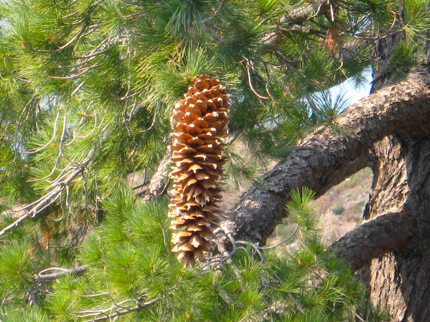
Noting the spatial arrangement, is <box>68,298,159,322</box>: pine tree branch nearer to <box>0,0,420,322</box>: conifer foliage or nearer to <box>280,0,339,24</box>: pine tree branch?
<box>0,0,420,322</box>: conifer foliage

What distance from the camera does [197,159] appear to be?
1282 millimetres

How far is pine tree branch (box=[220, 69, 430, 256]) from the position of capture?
78.3 inches

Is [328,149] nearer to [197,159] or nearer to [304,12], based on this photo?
[304,12]

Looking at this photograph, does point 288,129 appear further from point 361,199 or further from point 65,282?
point 361,199

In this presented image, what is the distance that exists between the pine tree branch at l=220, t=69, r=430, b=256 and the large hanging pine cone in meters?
0.61

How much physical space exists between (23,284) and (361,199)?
17313 mm

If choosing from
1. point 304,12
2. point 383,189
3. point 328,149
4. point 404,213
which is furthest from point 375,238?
point 304,12

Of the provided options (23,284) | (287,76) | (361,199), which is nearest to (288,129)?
(287,76)

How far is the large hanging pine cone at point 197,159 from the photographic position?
1.26 m

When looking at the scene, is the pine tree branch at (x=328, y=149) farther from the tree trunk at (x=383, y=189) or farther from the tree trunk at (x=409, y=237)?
the tree trunk at (x=409, y=237)

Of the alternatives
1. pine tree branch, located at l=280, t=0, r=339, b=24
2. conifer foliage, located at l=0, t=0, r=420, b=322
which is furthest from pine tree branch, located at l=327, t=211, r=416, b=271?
pine tree branch, located at l=280, t=0, r=339, b=24

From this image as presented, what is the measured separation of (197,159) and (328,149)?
1131 mm

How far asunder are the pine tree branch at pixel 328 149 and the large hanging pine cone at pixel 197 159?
61 centimetres

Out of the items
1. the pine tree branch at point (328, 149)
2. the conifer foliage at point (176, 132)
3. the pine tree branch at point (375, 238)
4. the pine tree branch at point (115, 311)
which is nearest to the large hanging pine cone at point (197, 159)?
the conifer foliage at point (176, 132)
